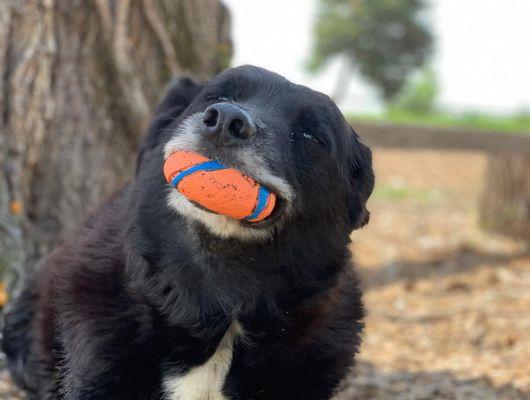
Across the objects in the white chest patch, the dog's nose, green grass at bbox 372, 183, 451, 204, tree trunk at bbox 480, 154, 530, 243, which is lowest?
green grass at bbox 372, 183, 451, 204

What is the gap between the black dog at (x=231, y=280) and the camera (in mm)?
2943

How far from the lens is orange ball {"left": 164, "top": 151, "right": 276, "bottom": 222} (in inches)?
105

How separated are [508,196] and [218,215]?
6499 millimetres

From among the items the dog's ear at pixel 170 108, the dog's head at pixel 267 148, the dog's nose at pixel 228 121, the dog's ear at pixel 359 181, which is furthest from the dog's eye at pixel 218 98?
the dog's ear at pixel 359 181

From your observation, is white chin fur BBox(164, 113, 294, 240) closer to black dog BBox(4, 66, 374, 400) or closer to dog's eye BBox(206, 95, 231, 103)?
black dog BBox(4, 66, 374, 400)

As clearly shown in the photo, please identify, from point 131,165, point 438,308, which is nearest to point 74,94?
point 131,165

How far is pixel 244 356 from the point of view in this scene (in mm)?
3055

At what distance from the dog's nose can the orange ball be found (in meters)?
0.11

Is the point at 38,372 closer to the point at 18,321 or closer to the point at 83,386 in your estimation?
the point at 18,321

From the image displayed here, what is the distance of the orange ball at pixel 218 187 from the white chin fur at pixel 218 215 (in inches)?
1.6

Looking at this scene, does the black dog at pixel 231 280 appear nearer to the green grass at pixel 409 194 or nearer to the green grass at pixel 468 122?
the green grass at pixel 468 122

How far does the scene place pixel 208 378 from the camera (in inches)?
120

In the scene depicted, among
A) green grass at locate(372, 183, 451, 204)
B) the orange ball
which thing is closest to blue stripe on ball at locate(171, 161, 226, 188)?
the orange ball

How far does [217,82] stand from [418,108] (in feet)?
103
